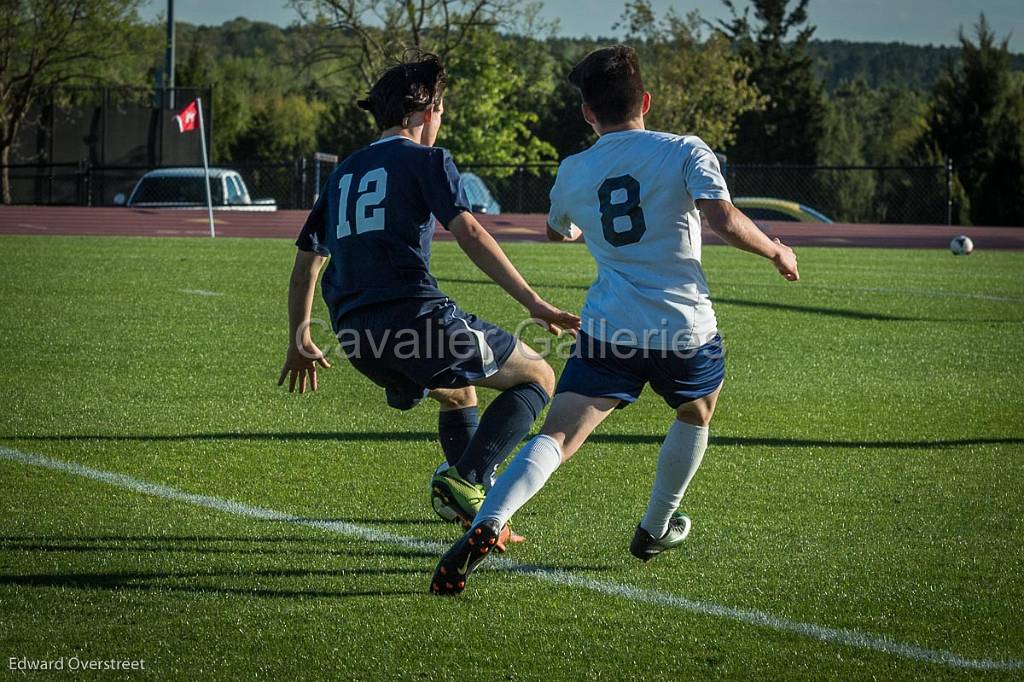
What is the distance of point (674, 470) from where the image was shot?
446 cm

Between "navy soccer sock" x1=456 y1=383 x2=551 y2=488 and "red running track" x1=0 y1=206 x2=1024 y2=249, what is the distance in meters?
20.3

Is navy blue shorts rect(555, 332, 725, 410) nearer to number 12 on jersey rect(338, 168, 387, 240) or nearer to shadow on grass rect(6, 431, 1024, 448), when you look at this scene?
number 12 on jersey rect(338, 168, 387, 240)

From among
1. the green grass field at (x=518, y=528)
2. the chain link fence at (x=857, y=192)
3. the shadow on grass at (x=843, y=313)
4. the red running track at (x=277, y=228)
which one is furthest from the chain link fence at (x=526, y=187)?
the green grass field at (x=518, y=528)

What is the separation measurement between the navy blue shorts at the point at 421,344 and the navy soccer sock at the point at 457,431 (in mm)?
444

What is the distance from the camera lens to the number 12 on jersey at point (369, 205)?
4.41 m

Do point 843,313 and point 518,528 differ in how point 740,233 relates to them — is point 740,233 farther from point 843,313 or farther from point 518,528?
point 843,313

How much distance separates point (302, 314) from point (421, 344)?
2.10ft

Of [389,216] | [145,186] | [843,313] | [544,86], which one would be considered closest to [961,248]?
[843,313]

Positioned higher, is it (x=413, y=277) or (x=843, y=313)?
(x=413, y=277)

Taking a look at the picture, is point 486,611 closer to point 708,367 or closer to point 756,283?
point 708,367

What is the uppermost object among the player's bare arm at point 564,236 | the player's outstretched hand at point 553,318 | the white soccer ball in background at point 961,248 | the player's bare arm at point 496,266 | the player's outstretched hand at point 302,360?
the player's bare arm at point 564,236

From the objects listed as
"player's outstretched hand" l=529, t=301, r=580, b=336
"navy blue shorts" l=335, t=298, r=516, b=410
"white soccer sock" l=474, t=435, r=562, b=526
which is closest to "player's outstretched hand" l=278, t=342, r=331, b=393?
"navy blue shorts" l=335, t=298, r=516, b=410

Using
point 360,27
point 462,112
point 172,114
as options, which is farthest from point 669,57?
point 172,114

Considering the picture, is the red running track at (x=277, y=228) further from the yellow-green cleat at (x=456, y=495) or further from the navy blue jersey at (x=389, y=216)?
the navy blue jersey at (x=389, y=216)
